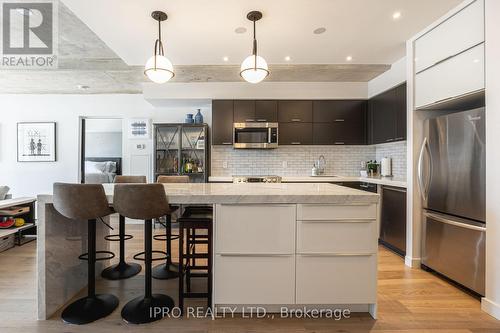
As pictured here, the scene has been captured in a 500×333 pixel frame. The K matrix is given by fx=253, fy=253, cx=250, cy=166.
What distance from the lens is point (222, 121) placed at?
4.63m

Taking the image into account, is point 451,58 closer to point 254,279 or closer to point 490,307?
point 490,307

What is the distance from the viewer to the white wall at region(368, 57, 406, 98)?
3.54 m

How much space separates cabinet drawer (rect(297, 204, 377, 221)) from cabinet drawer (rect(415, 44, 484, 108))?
151cm

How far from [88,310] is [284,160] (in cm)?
377

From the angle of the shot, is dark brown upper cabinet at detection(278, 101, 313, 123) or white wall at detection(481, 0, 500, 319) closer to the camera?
white wall at detection(481, 0, 500, 319)

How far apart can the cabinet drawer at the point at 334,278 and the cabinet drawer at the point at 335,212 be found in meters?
0.30

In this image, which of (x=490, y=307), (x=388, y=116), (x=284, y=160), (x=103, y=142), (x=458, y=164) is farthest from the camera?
(x=103, y=142)

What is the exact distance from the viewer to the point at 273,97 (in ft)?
15.2

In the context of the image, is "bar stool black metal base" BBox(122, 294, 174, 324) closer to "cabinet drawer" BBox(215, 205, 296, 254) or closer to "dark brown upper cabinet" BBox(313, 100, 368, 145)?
"cabinet drawer" BBox(215, 205, 296, 254)

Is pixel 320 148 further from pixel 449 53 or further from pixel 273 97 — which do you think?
pixel 449 53

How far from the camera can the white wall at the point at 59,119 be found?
529 centimetres

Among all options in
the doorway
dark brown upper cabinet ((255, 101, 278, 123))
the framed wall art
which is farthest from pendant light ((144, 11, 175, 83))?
the doorway

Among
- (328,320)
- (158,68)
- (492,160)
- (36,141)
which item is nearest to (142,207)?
(158,68)

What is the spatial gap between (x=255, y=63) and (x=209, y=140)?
2.86 metres
